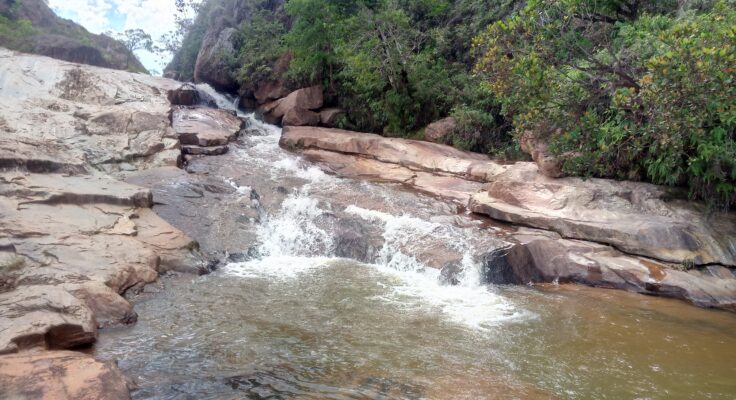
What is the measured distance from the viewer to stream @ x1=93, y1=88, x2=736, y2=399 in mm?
5070

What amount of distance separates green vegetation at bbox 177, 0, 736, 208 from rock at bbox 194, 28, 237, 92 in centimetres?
550

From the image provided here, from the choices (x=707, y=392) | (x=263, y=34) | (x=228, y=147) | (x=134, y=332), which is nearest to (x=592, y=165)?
(x=707, y=392)

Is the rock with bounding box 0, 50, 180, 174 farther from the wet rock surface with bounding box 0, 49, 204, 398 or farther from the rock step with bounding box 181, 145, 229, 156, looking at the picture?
the rock step with bounding box 181, 145, 229, 156

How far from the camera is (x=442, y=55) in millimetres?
16984

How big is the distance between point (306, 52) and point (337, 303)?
12.2 m

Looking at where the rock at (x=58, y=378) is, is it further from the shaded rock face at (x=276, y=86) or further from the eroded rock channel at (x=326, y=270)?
the shaded rock face at (x=276, y=86)

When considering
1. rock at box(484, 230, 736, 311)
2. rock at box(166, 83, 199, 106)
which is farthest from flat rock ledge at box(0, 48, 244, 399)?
rock at box(484, 230, 736, 311)

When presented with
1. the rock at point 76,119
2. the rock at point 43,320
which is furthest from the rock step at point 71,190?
the rock at point 43,320

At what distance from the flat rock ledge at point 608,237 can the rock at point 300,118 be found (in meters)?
7.58

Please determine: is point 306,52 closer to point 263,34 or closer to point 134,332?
point 263,34

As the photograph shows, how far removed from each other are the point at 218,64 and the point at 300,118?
6.86 metres

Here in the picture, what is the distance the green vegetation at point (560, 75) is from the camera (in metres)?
7.94

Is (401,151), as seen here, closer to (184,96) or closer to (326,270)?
(326,270)

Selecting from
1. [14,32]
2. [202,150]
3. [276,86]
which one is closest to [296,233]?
[202,150]
